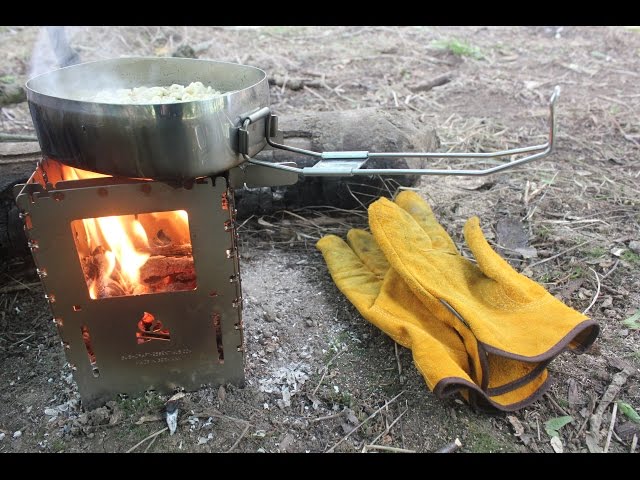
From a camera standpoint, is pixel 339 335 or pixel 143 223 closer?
pixel 143 223

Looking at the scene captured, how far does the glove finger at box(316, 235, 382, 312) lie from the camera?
232cm

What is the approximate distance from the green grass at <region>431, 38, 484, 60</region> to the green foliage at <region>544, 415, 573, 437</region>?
16.4 ft

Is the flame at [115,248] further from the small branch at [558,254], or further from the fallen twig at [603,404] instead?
the small branch at [558,254]

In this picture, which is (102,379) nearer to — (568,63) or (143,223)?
(143,223)

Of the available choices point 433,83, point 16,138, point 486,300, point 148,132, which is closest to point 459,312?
point 486,300

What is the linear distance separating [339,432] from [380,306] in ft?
1.86

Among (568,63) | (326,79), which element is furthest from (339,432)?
(568,63)

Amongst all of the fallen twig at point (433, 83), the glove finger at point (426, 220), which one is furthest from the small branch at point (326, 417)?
the fallen twig at point (433, 83)

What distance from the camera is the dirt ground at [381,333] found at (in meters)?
1.80

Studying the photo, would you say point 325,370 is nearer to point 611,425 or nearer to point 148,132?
point 611,425

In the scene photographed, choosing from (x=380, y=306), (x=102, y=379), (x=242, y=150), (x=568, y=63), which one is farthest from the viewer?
(x=568, y=63)

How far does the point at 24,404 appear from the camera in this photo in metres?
1.91

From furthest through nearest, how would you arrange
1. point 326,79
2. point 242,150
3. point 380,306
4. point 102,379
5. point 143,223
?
point 326,79 < point 380,306 < point 143,223 < point 102,379 < point 242,150

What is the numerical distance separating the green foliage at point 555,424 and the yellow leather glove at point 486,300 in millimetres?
161
